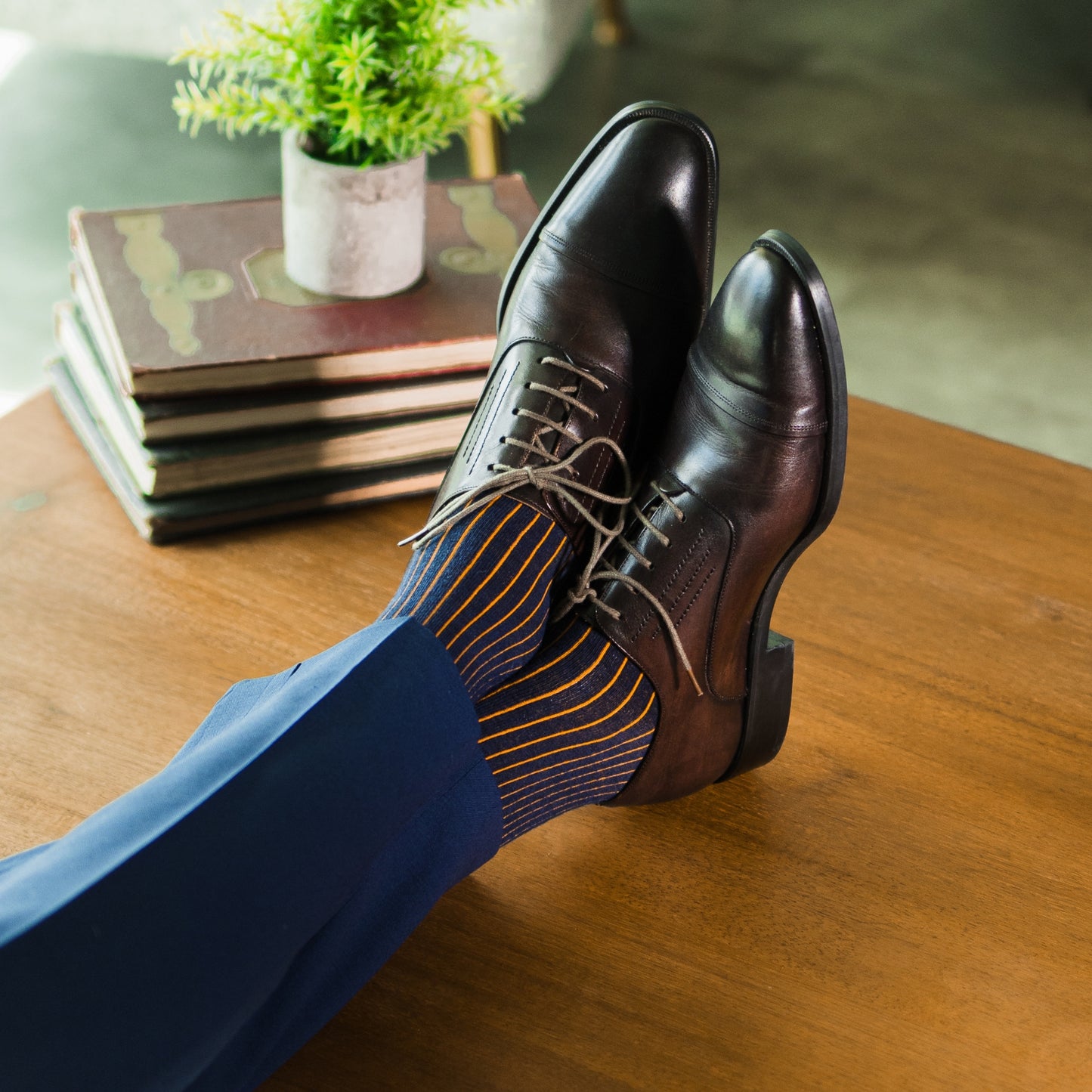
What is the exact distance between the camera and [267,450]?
32.0 inches

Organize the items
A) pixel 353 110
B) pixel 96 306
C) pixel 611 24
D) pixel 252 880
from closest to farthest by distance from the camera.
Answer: pixel 252 880 < pixel 353 110 < pixel 96 306 < pixel 611 24

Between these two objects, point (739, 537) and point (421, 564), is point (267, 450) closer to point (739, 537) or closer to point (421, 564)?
point (421, 564)

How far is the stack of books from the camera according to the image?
2.55 ft

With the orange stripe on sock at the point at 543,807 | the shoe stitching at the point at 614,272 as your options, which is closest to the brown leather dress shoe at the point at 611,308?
the shoe stitching at the point at 614,272

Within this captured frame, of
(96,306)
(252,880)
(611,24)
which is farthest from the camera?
(611,24)

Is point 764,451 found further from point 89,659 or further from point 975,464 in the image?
point 89,659

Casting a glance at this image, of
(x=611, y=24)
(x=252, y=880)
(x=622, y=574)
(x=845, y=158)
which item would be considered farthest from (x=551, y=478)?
(x=611, y=24)

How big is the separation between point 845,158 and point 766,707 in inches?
65.2

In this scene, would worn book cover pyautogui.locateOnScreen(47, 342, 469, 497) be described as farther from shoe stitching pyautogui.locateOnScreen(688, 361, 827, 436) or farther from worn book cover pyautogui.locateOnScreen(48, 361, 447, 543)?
shoe stitching pyautogui.locateOnScreen(688, 361, 827, 436)

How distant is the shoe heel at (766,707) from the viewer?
0.68 meters

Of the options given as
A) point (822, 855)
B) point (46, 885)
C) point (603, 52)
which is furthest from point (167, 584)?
point (603, 52)

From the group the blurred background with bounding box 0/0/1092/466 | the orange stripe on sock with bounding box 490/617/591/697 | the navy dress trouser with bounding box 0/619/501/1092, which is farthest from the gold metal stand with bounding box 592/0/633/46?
the navy dress trouser with bounding box 0/619/501/1092

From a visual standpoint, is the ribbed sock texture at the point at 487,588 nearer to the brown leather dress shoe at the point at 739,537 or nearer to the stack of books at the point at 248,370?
the brown leather dress shoe at the point at 739,537

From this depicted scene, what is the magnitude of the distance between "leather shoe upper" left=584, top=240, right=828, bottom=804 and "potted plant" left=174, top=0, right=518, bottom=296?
9.5 inches
